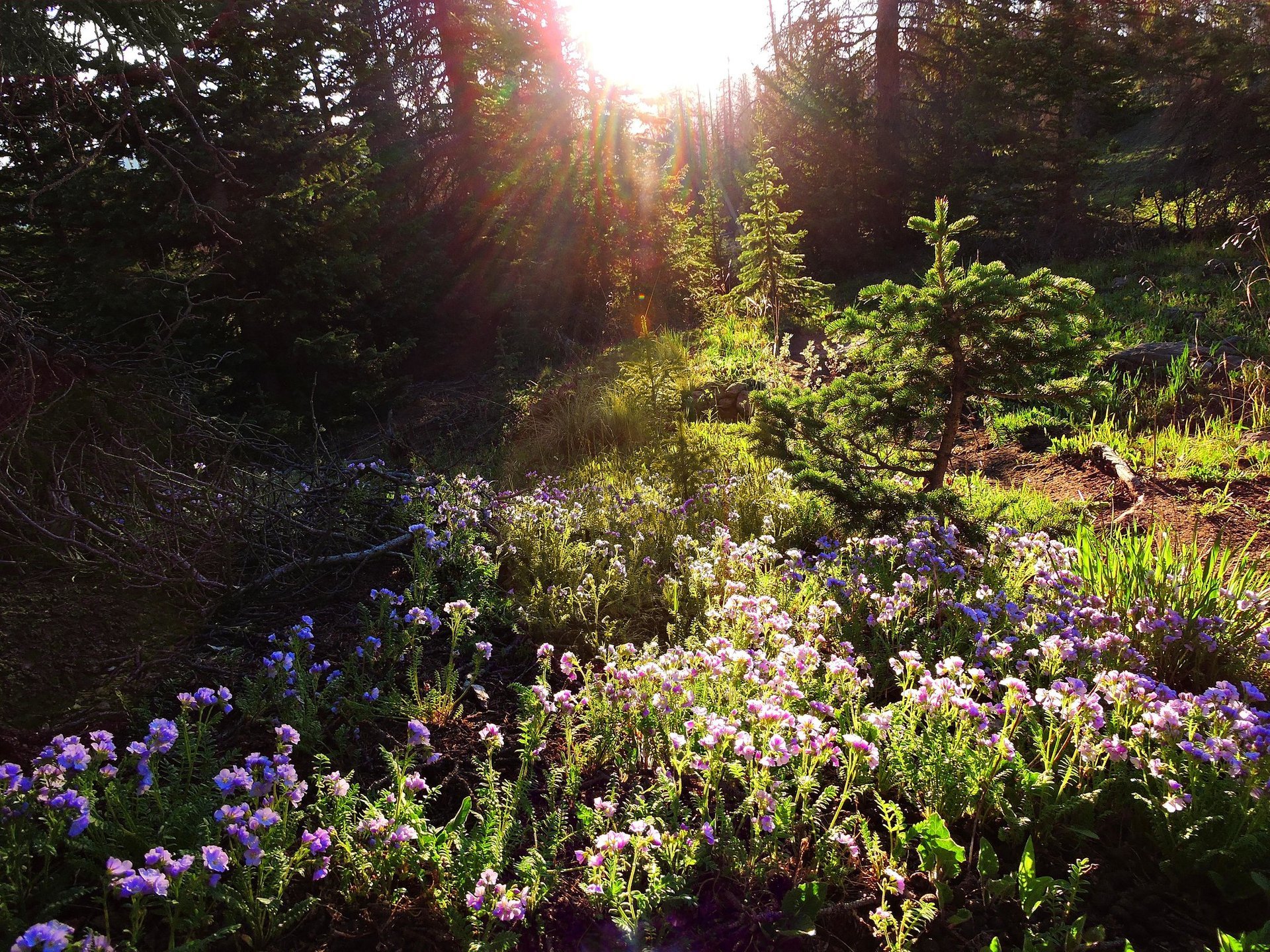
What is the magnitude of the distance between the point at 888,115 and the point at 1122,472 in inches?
493

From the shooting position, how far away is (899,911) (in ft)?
5.76

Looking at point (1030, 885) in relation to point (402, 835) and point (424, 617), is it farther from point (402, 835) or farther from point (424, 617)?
point (424, 617)

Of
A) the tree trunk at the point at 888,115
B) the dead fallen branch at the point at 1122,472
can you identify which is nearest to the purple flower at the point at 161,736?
the dead fallen branch at the point at 1122,472

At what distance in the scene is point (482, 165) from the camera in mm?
10344

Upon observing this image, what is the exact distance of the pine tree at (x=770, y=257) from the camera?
8.81m

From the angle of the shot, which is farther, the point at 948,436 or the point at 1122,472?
the point at 1122,472

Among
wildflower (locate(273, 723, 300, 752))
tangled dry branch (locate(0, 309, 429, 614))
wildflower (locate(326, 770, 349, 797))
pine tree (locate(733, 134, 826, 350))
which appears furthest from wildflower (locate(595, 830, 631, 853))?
pine tree (locate(733, 134, 826, 350))

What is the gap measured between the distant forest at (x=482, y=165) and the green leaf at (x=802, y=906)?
3.74 metres

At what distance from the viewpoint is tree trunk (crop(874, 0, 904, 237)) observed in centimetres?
1391

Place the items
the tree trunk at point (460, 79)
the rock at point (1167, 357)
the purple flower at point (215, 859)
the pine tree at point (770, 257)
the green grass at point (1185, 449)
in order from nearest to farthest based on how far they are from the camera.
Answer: the purple flower at point (215, 859), the green grass at point (1185, 449), the rock at point (1167, 357), the pine tree at point (770, 257), the tree trunk at point (460, 79)

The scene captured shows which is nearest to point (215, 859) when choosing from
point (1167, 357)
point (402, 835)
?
point (402, 835)

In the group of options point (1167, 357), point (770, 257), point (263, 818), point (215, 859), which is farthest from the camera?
point (770, 257)

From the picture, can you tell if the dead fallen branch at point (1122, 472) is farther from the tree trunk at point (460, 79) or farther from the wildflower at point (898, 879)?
the tree trunk at point (460, 79)

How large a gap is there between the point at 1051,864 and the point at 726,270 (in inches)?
508
